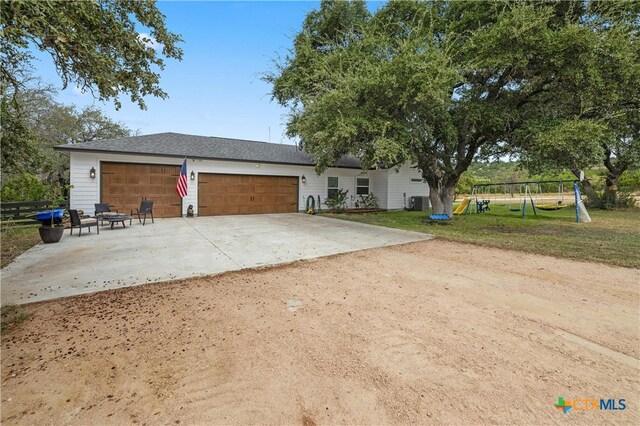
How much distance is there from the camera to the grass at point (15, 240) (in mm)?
5980

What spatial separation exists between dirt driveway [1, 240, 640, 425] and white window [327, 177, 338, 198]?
41.1ft

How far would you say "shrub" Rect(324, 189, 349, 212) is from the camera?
15891 millimetres

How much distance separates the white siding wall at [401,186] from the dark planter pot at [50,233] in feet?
49.4

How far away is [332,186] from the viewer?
660 inches

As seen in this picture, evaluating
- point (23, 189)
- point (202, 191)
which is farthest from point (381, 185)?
point (23, 189)

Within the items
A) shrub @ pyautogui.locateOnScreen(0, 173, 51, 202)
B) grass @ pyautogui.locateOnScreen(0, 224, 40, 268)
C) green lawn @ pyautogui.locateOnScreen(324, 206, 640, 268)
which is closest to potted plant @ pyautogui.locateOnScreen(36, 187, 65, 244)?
grass @ pyautogui.locateOnScreen(0, 224, 40, 268)

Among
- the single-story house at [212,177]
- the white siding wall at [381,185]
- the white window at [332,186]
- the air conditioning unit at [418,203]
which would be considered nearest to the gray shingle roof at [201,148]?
the single-story house at [212,177]

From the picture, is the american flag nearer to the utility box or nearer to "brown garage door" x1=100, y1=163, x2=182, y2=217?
"brown garage door" x1=100, y1=163, x2=182, y2=217

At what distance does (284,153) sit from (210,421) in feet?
51.0

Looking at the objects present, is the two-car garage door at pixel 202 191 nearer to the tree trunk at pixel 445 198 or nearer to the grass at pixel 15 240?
the grass at pixel 15 240

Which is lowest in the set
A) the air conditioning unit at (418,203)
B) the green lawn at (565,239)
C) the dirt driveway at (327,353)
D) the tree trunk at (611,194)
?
the dirt driveway at (327,353)

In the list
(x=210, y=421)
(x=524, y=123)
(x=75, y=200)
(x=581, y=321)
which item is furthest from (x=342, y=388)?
(x=75, y=200)

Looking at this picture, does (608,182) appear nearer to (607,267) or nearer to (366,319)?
(607,267)

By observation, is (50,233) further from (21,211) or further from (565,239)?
(565,239)
